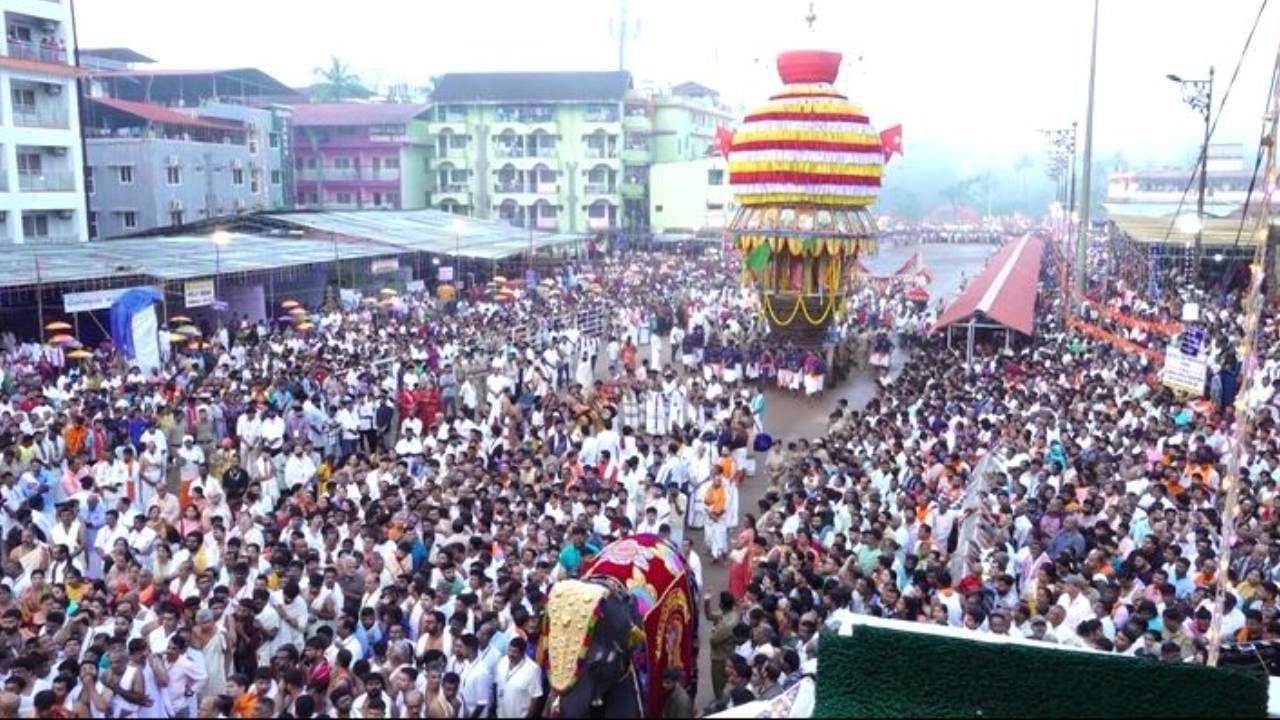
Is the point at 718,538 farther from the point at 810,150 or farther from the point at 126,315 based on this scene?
the point at 126,315

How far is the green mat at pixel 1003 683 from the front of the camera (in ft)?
16.4

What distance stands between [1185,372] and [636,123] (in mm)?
42862

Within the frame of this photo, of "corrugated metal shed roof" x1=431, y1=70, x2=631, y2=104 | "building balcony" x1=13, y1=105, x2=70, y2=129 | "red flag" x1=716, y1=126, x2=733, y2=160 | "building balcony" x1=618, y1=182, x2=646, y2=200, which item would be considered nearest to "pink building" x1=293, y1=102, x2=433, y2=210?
"corrugated metal shed roof" x1=431, y1=70, x2=631, y2=104

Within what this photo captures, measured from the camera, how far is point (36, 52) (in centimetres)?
3022

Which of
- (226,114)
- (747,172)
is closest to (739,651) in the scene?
(747,172)

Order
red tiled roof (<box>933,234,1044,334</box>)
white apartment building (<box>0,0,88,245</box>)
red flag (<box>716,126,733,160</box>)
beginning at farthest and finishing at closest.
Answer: white apartment building (<box>0,0,88,245</box>)
red flag (<box>716,126,733,160</box>)
red tiled roof (<box>933,234,1044,334</box>)

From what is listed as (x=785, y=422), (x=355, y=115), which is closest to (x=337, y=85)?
(x=355, y=115)

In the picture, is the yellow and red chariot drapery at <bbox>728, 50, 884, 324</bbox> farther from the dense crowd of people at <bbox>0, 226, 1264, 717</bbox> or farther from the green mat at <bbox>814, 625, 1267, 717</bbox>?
the green mat at <bbox>814, 625, 1267, 717</bbox>

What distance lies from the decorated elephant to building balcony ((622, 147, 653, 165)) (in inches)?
1863

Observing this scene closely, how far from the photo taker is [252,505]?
423 inches

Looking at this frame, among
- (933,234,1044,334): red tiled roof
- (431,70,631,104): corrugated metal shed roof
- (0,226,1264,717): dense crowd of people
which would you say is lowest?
(0,226,1264,717): dense crowd of people

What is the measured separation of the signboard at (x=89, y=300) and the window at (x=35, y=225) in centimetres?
1213

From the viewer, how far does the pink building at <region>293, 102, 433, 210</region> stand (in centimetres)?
5203

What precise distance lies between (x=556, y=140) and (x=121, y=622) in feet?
155
